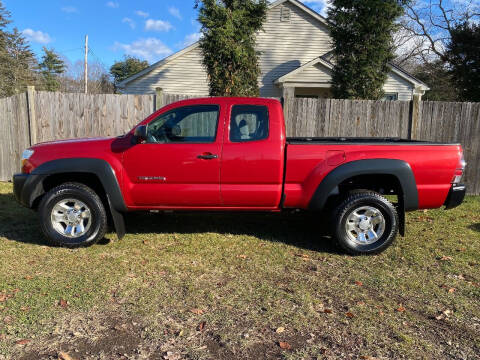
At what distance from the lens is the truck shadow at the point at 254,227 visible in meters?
5.00

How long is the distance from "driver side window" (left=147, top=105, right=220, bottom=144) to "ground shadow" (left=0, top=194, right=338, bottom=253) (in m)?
1.02

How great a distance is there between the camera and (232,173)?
439 cm

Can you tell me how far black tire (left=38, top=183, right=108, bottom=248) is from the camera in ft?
14.6

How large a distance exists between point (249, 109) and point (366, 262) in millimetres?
2352

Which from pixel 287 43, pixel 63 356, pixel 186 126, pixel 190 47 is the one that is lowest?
pixel 63 356

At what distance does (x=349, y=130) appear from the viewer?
7824 mm

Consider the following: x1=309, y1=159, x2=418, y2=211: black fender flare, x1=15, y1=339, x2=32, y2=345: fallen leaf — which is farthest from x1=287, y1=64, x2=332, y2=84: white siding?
x1=15, y1=339, x2=32, y2=345: fallen leaf

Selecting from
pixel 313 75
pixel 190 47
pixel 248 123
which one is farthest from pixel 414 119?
pixel 190 47

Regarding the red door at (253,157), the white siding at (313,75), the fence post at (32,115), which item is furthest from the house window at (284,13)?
the red door at (253,157)

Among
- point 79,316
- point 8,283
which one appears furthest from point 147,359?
point 8,283

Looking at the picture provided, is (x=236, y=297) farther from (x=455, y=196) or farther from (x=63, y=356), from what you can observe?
(x=455, y=196)

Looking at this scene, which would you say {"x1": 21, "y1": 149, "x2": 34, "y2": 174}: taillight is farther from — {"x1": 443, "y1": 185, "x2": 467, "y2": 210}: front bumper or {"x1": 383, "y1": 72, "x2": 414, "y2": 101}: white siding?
{"x1": 383, "y1": 72, "x2": 414, "y2": 101}: white siding

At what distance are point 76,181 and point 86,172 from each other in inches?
14.6

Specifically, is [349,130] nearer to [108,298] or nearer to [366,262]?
[366,262]
